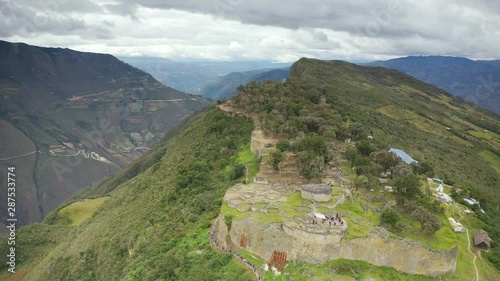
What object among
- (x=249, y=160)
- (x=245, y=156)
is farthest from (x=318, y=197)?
(x=245, y=156)

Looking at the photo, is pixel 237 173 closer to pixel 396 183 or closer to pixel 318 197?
pixel 318 197

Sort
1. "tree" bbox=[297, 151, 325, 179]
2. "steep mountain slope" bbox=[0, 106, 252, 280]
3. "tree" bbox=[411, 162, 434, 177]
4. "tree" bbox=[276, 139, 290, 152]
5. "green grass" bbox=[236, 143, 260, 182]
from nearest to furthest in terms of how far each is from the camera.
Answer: "steep mountain slope" bbox=[0, 106, 252, 280] < "tree" bbox=[297, 151, 325, 179] < "green grass" bbox=[236, 143, 260, 182] < "tree" bbox=[276, 139, 290, 152] < "tree" bbox=[411, 162, 434, 177]

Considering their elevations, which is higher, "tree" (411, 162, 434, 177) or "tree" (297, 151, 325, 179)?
Result: "tree" (297, 151, 325, 179)

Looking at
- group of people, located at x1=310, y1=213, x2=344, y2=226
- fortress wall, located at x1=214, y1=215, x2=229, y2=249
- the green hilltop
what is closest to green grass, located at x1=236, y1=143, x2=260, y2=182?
the green hilltop

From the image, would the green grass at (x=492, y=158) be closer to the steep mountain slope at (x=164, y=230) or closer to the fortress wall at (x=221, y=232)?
the steep mountain slope at (x=164, y=230)

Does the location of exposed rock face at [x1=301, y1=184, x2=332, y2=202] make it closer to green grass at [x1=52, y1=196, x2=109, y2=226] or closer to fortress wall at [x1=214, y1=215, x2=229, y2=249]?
fortress wall at [x1=214, y1=215, x2=229, y2=249]

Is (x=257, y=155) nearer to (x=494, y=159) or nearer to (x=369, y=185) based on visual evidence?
(x=369, y=185)

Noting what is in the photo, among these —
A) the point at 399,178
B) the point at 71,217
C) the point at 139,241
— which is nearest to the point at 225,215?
the point at 139,241
